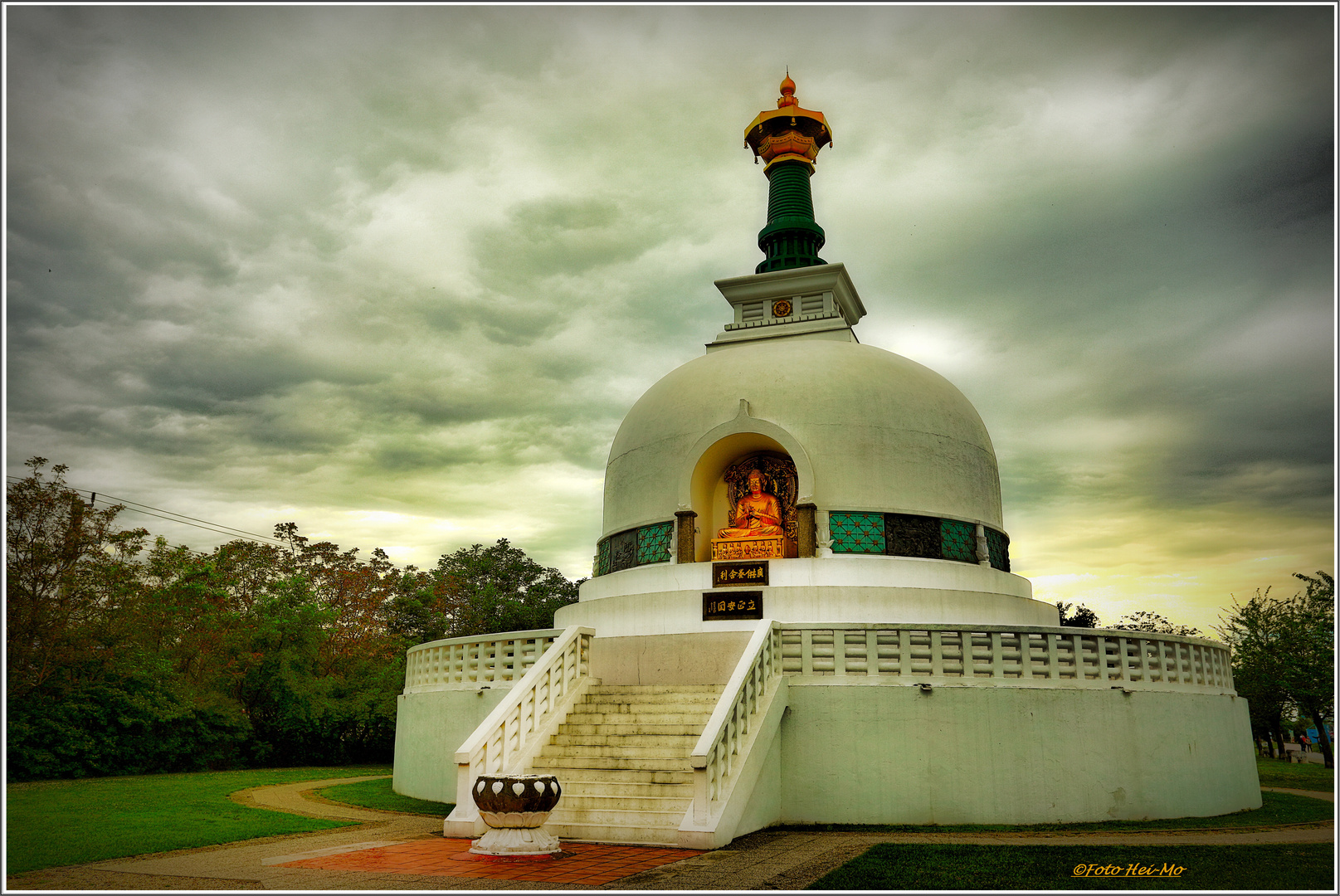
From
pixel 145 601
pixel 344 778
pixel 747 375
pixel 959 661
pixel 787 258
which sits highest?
pixel 787 258

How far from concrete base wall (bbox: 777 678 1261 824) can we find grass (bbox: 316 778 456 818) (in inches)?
192

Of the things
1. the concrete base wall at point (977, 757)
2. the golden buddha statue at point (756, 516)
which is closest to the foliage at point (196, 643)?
the golden buddha statue at point (756, 516)

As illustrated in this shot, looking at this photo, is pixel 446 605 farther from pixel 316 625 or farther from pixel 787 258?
pixel 787 258

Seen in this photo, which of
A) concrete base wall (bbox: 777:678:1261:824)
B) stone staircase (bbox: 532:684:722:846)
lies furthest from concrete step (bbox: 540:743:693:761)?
concrete base wall (bbox: 777:678:1261:824)

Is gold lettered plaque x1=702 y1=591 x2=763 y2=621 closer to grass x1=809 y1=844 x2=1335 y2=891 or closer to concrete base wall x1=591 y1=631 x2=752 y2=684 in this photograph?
concrete base wall x1=591 y1=631 x2=752 y2=684

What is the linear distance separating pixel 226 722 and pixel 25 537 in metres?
6.96

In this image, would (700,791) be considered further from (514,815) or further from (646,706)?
(646,706)

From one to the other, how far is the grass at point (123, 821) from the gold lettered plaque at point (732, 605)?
5.58 m

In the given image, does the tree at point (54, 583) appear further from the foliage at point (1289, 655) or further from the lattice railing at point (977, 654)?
the foliage at point (1289, 655)

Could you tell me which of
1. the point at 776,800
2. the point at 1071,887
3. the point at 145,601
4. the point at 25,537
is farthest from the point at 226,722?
the point at 1071,887

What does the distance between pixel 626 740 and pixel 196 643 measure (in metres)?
16.2

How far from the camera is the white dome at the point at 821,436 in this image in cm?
1605

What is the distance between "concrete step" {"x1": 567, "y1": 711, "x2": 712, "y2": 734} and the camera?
11.4 metres

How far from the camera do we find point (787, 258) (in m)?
21.9
